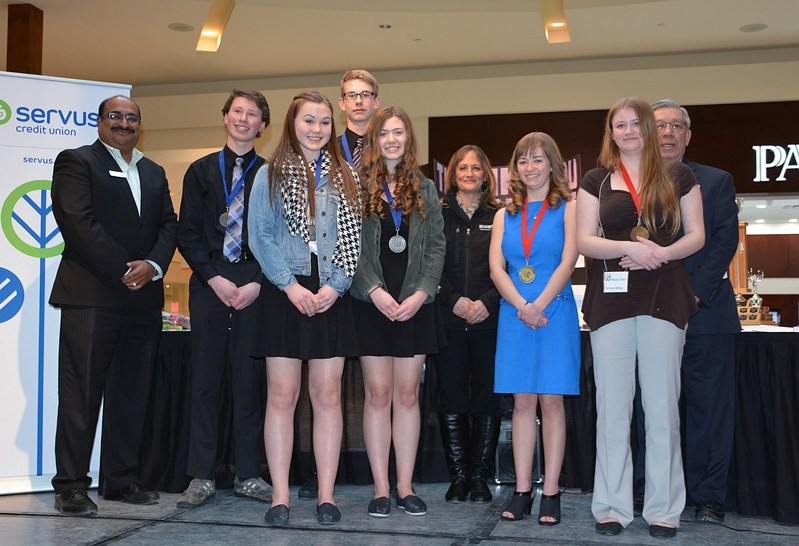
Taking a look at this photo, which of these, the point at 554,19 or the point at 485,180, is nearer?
the point at 485,180

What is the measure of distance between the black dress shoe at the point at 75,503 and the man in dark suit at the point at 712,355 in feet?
7.76

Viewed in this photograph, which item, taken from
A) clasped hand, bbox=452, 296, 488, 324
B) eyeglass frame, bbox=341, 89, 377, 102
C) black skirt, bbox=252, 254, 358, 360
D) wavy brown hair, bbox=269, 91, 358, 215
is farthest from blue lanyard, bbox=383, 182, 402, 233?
eyeglass frame, bbox=341, 89, 377, 102

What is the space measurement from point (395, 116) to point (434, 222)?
1.44 feet

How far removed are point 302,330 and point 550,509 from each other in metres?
1.13

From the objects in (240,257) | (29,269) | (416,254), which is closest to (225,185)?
(240,257)

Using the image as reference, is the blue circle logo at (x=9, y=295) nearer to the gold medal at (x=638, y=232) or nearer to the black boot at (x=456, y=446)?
the black boot at (x=456, y=446)

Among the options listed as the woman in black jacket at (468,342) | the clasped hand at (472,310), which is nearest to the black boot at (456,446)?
the woman in black jacket at (468,342)

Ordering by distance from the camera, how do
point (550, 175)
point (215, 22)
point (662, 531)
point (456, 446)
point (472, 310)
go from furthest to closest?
point (215, 22) → point (456, 446) → point (472, 310) → point (550, 175) → point (662, 531)

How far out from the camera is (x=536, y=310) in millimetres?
3096

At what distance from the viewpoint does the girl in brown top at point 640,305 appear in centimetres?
290

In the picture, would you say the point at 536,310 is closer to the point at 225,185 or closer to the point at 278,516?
the point at 278,516

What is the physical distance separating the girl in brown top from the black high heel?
275 mm

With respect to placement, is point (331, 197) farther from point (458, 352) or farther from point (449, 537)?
point (449, 537)

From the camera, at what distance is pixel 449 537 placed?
282cm
